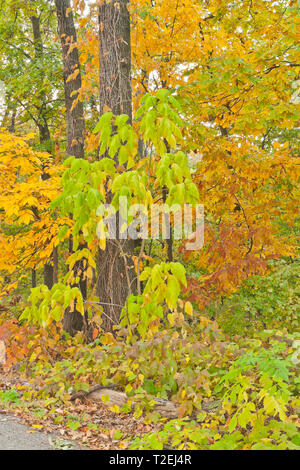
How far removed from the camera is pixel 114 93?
4941mm

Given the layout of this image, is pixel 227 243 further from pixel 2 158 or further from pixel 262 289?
pixel 2 158

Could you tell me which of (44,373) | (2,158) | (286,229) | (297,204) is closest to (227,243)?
(297,204)

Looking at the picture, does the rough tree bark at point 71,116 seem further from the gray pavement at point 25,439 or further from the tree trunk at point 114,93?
the gray pavement at point 25,439

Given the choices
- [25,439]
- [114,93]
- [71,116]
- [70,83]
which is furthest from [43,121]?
[25,439]

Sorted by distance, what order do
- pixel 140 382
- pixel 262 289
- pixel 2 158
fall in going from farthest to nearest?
pixel 262 289, pixel 2 158, pixel 140 382

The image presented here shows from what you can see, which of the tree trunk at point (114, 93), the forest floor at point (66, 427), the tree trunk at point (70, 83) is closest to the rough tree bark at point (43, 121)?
the tree trunk at point (70, 83)

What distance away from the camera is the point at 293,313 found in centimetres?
679

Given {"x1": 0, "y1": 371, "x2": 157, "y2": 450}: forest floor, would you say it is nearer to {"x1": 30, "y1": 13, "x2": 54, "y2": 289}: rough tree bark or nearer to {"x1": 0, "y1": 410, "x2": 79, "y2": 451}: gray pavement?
{"x1": 0, "y1": 410, "x2": 79, "y2": 451}: gray pavement

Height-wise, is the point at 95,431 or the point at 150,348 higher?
the point at 150,348

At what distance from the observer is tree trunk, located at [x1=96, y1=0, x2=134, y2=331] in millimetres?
4832

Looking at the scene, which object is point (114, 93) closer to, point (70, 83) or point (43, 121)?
point (70, 83)

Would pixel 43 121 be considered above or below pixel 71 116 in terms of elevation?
above
